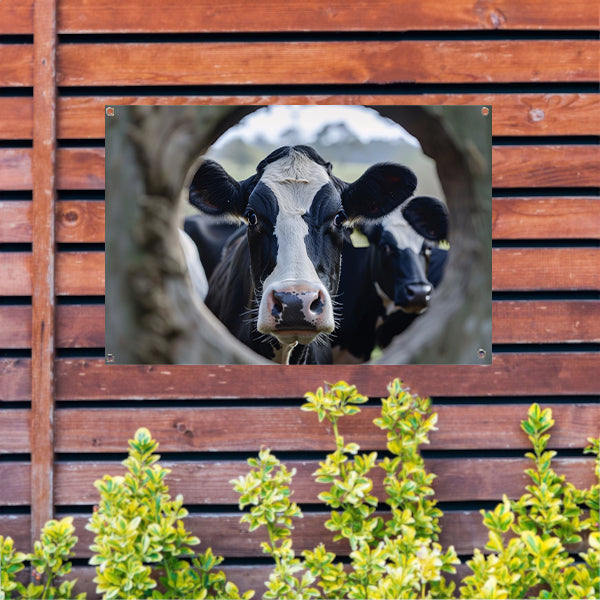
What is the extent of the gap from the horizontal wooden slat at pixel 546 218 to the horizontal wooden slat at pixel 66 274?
63.9 inches

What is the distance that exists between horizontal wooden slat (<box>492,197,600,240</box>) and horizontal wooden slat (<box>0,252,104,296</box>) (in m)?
1.62

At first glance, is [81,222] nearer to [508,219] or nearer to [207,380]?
[207,380]

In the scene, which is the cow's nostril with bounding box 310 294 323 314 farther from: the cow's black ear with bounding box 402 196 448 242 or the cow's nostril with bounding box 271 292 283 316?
the cow's black ear with bounding box 402 196 448 242

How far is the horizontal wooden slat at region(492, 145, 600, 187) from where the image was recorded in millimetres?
2402

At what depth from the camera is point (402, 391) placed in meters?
2.30

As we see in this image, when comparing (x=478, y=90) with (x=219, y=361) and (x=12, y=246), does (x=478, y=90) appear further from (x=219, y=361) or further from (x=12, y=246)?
(x=12, y=246)

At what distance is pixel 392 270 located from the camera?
2.33 meters

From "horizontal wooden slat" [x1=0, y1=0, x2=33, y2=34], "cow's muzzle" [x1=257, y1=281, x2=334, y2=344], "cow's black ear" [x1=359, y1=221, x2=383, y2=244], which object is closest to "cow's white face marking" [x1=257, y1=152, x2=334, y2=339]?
"cow's muzzle" [x1=257, y1=281, x2=334, y2=344]

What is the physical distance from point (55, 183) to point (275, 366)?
1159 mm

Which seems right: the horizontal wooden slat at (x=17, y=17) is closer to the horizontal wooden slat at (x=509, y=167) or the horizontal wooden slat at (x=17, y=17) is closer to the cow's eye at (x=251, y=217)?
the horizontal wooden slat at (x=509, y=167)

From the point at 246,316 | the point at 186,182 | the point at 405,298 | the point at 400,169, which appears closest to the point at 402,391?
the point at 405,298

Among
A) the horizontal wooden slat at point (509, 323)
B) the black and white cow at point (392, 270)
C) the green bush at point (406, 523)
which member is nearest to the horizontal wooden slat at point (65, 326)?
the horizontal wooden slat at point (509, 323)

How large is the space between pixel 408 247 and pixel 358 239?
20 centimetres

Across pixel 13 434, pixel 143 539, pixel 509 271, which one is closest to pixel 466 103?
pixel 509 271
